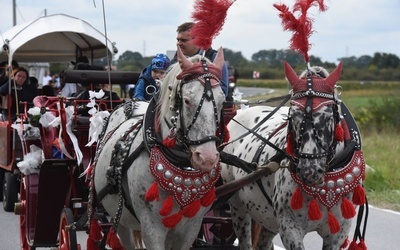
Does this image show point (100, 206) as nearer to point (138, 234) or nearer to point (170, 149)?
point (138, 234)

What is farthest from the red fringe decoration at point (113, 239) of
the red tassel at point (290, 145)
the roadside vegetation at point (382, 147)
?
the roadside vegetation at point (382, 147)

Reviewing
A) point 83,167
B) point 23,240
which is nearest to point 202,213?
point 83,167

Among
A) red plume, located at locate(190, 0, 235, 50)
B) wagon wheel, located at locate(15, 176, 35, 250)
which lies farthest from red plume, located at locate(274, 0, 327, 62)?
wagon wheel, located at locate(15, 176, 35, 250)

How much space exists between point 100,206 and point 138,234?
1.57 ft

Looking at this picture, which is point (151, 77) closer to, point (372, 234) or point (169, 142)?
point (169, 142)

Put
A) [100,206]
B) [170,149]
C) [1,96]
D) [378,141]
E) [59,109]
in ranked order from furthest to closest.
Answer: [378,141] → [1,96] → [59,109] → [100,206] → [170,149]

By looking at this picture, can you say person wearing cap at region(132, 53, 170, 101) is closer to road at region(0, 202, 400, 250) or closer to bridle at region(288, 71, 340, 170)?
bridle at region(288, 71, 340, 170)

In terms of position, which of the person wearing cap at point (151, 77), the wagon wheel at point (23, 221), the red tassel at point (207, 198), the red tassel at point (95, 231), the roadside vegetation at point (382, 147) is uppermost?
the person wearing cap at point (151, 77)

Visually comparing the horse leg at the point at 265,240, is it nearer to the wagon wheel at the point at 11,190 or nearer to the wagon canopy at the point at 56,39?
the wagon canopy at the point at 56,39

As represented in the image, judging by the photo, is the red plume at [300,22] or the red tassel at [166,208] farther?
the red plume at [300,22]

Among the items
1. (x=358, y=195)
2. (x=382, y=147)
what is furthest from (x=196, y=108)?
(x=382, y=147)

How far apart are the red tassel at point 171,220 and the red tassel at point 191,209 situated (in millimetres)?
43

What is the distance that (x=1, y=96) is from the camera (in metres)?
13.1

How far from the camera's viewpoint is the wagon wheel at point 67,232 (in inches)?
264
